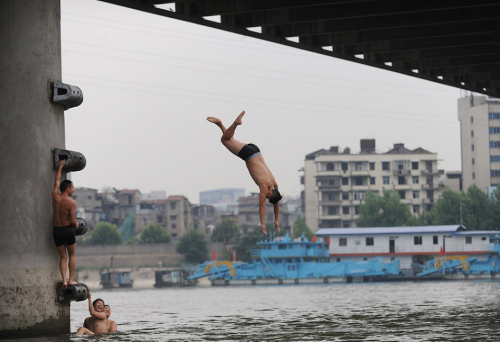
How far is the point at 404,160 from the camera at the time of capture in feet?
489

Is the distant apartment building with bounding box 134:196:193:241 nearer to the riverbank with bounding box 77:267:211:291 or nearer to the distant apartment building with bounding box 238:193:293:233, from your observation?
the distant apartment building with bounding box 238:193:293:233

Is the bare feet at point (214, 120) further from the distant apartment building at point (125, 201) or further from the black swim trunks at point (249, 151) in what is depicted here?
the distant apartment building at point (125, 201)

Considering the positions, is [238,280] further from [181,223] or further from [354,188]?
[181,223]

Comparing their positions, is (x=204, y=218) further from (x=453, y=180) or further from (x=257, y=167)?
(x=257, y=167)

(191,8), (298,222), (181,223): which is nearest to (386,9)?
(191,8)

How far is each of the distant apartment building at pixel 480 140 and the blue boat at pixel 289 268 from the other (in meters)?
49.1

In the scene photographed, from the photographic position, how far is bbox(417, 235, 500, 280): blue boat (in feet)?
326

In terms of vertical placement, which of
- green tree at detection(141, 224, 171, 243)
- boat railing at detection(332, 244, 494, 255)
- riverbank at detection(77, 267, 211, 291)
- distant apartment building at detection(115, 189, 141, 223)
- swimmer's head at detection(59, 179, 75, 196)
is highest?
distant apartment building at detection(115, 189, 141, 223)

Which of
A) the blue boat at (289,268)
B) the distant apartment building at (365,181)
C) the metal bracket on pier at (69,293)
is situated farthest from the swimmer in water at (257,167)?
the distant apartment building at (365,181)

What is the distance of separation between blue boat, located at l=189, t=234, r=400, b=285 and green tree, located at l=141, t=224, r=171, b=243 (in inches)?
1577

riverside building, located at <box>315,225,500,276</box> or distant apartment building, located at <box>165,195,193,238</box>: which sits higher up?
distant apartment building, located at <box>165,195,193,238</box>

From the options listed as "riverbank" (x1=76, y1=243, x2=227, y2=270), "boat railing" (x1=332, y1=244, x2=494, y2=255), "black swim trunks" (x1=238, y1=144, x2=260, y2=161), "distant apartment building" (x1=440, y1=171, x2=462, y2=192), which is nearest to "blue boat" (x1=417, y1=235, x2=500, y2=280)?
"boat railing" (x1=332, y1=244, x2=494, y2=255)

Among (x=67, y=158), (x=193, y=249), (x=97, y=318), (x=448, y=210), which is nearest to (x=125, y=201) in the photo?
(x=193, y=249)

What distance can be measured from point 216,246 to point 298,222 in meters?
14.3
